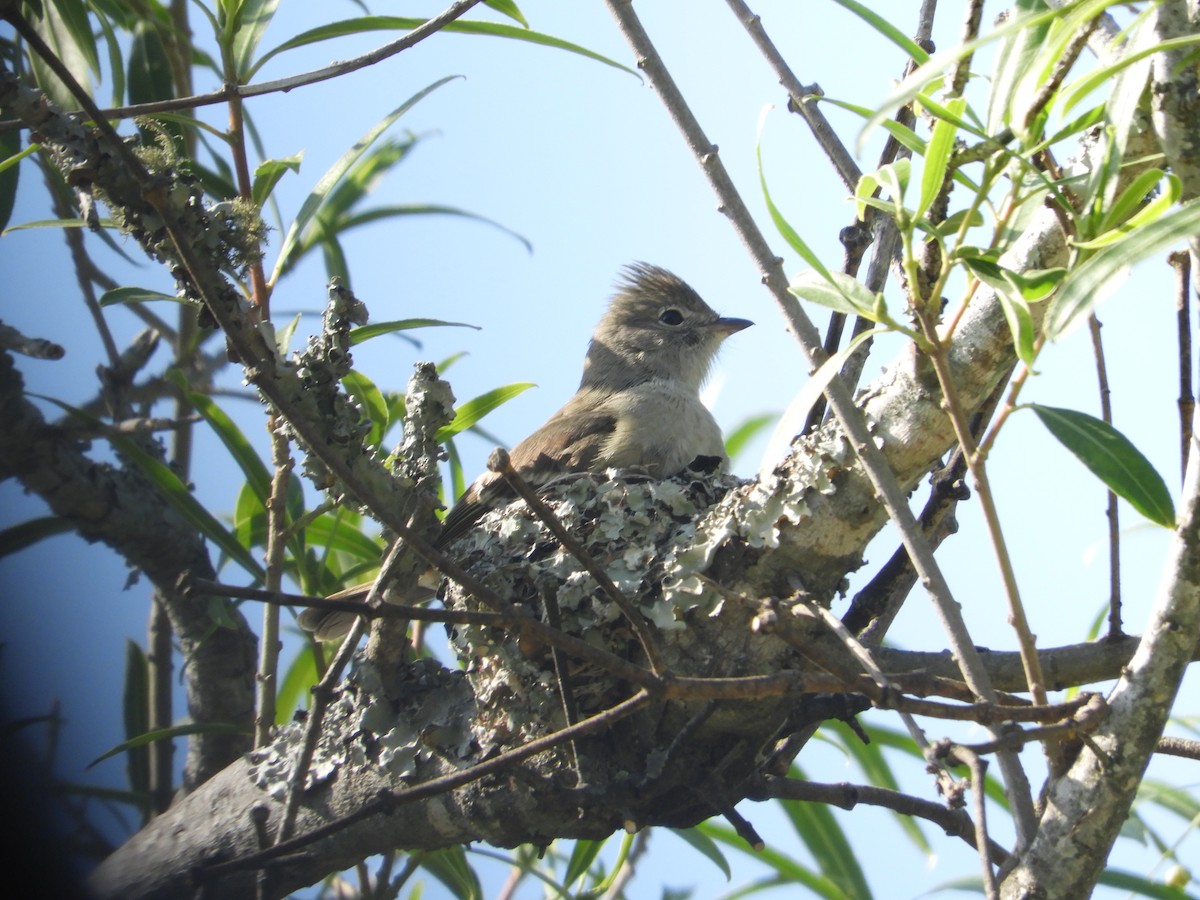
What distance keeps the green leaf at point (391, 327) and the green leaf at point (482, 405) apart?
0.40 m

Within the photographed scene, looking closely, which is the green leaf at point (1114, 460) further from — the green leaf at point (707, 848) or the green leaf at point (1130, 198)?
the green leaf at point (707, 848)

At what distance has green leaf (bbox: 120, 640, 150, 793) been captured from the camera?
11.8 feet

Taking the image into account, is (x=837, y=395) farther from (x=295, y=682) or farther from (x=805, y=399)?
(x=295, y=682)

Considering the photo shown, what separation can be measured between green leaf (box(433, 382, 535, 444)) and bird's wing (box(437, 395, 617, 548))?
190 mm

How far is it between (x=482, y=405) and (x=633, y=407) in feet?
3.22

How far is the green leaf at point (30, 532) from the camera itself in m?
3.07

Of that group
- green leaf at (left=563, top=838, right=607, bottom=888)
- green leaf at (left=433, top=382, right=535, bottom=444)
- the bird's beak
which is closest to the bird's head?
the bird's beak

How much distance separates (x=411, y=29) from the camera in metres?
3.15

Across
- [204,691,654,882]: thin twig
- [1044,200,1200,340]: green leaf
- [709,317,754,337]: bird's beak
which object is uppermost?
[709,317,754,337]: bird's beak

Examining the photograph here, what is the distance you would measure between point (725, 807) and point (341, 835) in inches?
35.6

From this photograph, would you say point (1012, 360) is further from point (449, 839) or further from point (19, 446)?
point (19, 446)

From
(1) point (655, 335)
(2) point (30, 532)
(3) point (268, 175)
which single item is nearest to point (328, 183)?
(3) point (268, 175)

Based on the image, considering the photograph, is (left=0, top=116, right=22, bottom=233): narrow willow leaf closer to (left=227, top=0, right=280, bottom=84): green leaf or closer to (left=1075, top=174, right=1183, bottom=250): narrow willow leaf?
(left=227, top=0, right=280, bottom=84): green leaf

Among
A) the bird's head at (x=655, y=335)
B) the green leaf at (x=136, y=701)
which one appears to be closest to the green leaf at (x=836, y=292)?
the green leaf at (x=136, y=701)
